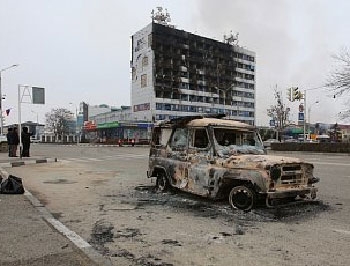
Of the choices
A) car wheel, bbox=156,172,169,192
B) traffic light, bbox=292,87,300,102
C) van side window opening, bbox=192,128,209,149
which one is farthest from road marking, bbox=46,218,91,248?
A: traffic light, bbox=292,87,300,102

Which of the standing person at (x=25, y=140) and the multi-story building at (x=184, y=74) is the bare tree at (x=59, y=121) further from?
the standing person at (x=25, y=140)

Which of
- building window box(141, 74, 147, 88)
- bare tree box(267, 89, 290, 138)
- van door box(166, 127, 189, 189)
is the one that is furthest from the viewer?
building window box(141, 74, 147, 88)

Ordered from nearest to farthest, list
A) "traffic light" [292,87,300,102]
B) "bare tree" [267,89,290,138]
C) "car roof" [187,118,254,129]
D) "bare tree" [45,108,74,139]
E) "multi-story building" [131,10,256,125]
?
"car roof" [187,118,254,129], "traffic light" [292,87,300,102], "bare tree" [267,89,290,138], "bare tree" [45,108,74,139], "multi-story building" [131,10,256,125]

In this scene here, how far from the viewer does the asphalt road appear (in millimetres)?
5746

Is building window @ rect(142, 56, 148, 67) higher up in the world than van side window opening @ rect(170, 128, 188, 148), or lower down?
higher up

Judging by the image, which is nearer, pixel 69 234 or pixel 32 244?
pixel 32 244

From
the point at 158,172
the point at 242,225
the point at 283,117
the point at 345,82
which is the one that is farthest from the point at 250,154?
the point at 283,117

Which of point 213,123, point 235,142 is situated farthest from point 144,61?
point 235,142

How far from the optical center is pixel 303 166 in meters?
8.68

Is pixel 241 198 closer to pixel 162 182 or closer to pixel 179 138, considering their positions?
pixel 179 138

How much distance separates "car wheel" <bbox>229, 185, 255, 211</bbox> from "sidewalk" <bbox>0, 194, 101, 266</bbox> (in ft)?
11.6

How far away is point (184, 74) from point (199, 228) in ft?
363

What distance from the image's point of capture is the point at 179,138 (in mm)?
10539

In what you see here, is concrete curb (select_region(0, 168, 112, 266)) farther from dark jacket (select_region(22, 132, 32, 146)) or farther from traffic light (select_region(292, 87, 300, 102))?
traffic light (select_region(292, 87, 300, 102))
